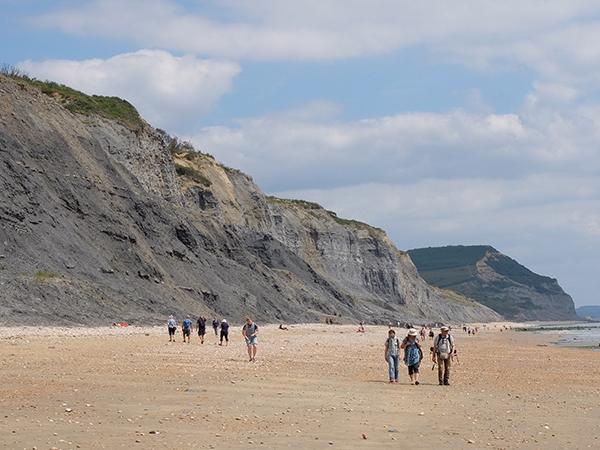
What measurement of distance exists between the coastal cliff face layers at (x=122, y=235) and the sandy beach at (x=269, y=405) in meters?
20.1

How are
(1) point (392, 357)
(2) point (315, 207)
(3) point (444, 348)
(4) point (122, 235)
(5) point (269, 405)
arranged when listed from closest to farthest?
1. (5) point (269, 405)
2. (3) point (444, 348)
3. (1) point (392, 357)
4. (4) point (122, 235)
5. (2) point (315, 207)

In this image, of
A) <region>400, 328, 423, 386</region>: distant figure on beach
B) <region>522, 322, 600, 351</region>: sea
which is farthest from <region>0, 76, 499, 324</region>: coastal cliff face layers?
<region>400, 328, 423, 386</region>: distant figure on beach

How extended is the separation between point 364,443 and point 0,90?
56.8 meters

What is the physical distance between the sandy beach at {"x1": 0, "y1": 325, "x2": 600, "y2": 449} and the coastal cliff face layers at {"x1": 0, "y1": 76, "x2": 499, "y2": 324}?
66.1 feet

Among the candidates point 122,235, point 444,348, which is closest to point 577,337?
point 122,235

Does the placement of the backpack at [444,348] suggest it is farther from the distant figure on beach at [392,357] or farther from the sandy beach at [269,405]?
the distant figure on beach at [392,357]

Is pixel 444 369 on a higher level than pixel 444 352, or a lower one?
lower

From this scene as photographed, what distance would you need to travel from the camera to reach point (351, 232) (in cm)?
13812

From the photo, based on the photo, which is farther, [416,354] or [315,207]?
[315,207]

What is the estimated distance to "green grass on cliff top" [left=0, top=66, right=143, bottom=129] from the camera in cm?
8112

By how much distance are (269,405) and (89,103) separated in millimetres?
71224

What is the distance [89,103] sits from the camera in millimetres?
83812

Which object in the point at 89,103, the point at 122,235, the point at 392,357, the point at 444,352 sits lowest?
the point at 392,357

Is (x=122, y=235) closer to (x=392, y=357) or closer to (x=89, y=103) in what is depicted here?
(x=89, y=103)
